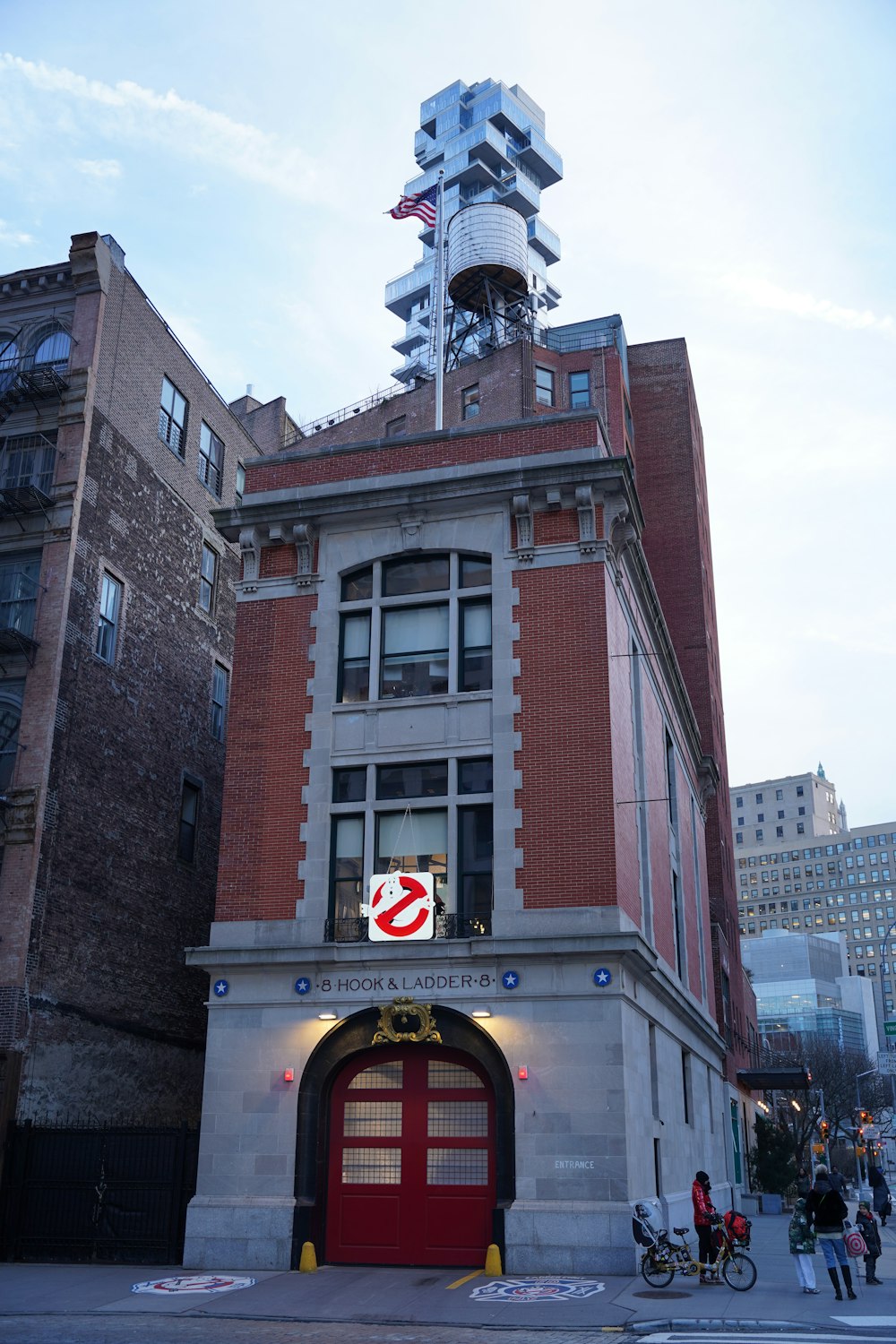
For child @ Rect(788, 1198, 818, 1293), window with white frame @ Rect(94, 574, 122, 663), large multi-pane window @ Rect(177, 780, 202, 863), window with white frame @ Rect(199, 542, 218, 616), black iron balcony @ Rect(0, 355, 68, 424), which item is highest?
black iron balcony @ Rect(0, 355, 68, 424)

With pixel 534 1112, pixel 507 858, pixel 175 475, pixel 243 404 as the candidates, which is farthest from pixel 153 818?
pixel 243 404

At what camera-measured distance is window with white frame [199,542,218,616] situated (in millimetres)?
36906

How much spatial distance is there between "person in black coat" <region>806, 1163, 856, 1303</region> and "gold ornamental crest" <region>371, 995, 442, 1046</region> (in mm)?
6828

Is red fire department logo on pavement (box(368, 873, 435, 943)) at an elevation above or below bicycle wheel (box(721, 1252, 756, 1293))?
above

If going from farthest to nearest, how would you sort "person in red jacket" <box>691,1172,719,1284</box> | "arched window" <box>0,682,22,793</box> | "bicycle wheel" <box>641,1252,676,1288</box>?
"arched window" <box>0,682,22,793</box> → "person in red jacket" <box>691,1172,719,1284</box> → "bicycle wheel" <box>641,1252,676,1288</box>

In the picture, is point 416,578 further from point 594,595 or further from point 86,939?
point 86,939

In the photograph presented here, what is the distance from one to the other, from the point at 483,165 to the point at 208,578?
13853 centimetres

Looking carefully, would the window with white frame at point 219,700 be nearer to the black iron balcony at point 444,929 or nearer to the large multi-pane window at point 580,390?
the black iron balcony at point 444,929

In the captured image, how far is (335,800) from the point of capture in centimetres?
2391

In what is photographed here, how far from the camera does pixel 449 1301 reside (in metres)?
17.5

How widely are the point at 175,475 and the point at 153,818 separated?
1014 centimetres

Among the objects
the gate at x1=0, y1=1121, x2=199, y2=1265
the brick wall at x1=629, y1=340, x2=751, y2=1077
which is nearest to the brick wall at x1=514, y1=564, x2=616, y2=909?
the gate at x1=0, y1=1121, x2=199, y2=1265

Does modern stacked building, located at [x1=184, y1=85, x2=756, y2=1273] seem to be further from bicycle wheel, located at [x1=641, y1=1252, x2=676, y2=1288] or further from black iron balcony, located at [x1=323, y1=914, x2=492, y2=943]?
bicycle wheel, located at [x1=641, y1=1252, x2=676, y2=1288]

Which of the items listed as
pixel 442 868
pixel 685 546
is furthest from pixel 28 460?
pixel 685 546
